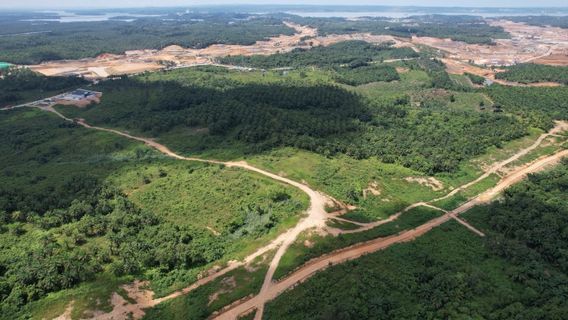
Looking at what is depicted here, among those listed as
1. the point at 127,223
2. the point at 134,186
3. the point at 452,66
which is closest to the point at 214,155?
the point at 134,186

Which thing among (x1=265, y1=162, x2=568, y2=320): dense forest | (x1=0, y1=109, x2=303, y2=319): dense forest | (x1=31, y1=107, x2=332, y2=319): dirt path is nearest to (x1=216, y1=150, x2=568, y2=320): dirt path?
(x1=265, y1=162, x2=568, y2=320): dense forest

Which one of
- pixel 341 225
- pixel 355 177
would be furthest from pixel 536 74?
pixel 341 225

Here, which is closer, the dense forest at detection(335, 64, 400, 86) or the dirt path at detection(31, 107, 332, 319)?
the dirt path at detection(31, 107, 332, 319)

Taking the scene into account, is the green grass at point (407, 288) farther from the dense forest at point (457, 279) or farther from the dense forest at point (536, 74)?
the dense forest at point (536, 74)

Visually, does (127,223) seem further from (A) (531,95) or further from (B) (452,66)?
(B) (452,66)

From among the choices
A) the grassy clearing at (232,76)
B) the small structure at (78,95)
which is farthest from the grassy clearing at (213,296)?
the small structure at (78,95)

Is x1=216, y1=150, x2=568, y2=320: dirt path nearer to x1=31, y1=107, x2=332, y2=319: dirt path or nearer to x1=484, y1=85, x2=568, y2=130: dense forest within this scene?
x1=31, y1=107, x2=332, y2=319: dirt path
